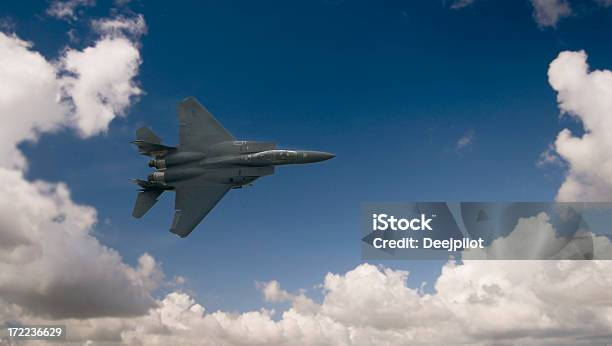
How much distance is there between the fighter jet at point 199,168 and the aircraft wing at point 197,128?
0.14 m

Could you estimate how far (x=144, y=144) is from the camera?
60.9 m

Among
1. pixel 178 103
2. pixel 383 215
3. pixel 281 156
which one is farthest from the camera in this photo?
pixel 178 103

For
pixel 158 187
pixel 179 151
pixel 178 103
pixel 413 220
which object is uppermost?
pixel 178 103

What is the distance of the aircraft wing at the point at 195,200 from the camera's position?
199ft

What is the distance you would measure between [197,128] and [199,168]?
603 centimetres

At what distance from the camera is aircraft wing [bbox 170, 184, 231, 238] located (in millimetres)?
60625

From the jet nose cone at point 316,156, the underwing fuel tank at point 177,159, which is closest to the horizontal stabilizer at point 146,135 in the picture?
the underwing fuel tank at point 177,159

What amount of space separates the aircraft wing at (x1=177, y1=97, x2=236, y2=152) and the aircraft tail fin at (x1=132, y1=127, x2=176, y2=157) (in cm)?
240

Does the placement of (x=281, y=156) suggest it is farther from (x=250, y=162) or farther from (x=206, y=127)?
(x=206, y=127)

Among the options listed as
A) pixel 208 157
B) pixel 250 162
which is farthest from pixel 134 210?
pixel 250 162

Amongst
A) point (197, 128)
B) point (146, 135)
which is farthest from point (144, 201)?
point (197, 128)

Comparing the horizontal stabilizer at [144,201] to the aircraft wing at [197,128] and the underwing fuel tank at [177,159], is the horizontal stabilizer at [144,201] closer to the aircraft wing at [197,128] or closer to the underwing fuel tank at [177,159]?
the underwing fuel tank at [177,159]

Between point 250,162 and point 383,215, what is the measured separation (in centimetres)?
1872

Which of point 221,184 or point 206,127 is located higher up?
point 206,127
